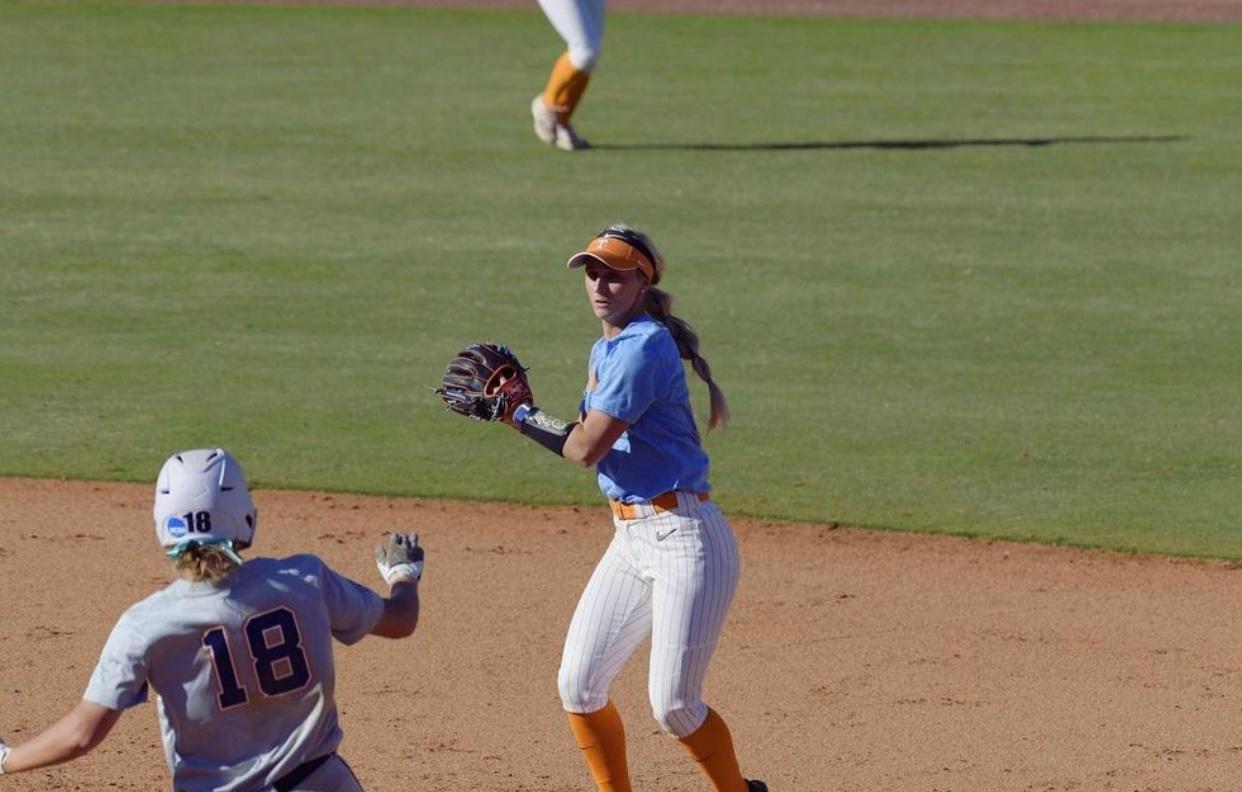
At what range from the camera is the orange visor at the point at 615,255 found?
5.80m

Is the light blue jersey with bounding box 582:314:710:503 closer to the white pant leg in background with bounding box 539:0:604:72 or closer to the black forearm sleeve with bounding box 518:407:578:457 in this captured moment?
the black forearm sleeve with bounding box 518:407:578:457

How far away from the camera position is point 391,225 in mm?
15789

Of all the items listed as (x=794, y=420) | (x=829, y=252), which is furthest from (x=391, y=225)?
(x=794, y=420)

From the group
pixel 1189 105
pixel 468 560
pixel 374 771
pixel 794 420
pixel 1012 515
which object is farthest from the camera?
pixel 1189 105

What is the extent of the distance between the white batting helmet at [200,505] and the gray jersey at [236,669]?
0.12m

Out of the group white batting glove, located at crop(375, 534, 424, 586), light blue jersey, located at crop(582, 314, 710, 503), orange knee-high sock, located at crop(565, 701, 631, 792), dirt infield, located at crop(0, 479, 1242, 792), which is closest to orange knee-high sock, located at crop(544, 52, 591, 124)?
dirt infield, located at crop(0, 479, 1242, 792)

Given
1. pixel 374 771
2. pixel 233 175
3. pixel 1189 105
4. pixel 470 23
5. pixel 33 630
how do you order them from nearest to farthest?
pixel 374 771 → pixel 33 630 → pixel 233 175 → pixel 1189 105 → pixel 470 23

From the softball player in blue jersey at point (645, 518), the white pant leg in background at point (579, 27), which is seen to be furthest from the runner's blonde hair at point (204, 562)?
the white pant leg in background at point (579, 27)

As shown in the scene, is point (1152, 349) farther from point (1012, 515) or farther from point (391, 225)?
point (391, 225)

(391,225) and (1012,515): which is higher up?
(391,225)

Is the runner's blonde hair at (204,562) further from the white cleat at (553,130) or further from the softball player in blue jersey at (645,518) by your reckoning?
the white cleat at (553,130)

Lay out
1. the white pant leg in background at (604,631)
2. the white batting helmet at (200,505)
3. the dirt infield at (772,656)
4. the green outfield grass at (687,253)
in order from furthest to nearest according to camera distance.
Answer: the green outfield grass at (687,253) → the dirt infield at (772,656) → the white pant leg in background at (604,631) → the white batting helmet at (200,505)

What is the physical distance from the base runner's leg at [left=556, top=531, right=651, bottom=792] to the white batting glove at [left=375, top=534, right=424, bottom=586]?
1.17 metres

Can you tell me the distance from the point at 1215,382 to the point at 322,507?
221 inches
